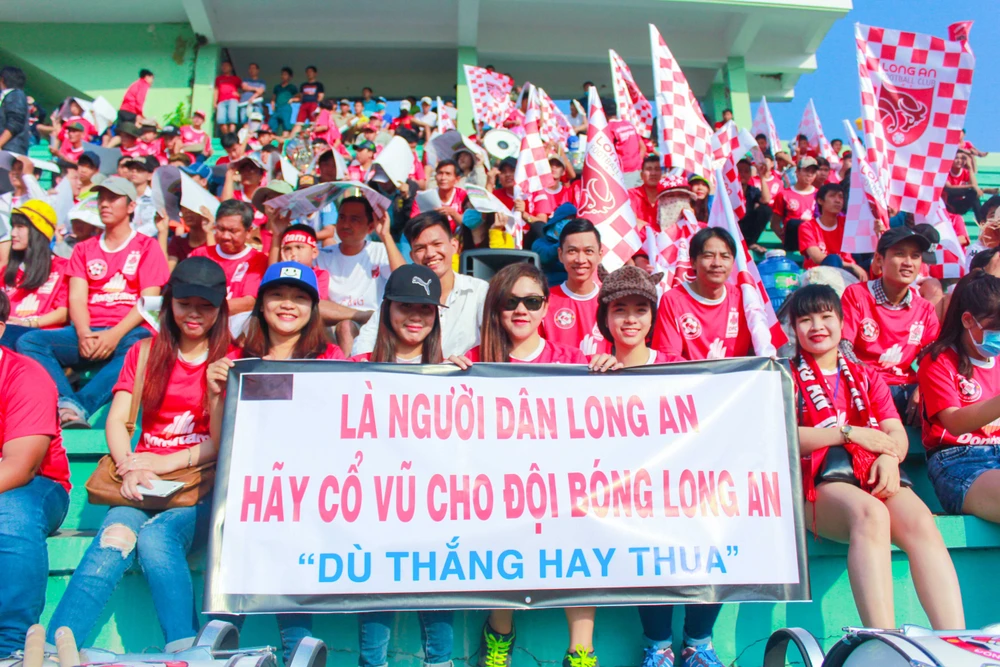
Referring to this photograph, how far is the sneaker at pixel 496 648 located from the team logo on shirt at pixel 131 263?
3.40 m

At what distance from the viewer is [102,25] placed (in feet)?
55.0

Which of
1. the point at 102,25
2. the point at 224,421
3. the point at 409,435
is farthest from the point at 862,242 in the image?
the point at 102,25

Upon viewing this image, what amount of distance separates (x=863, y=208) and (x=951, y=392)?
9.32 feet

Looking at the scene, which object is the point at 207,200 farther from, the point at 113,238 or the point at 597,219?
the point at 597,219

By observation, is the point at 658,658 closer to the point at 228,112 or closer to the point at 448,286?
the point at 448,286

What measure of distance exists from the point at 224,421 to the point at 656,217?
16.5 ft

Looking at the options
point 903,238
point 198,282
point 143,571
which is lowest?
point 143,571

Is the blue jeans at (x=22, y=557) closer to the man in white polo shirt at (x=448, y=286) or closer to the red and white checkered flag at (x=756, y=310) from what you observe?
the man in white polo shirt at (x=448, y=286)

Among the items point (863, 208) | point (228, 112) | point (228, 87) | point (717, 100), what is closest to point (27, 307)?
point (863, 208)

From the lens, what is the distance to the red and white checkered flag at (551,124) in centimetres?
1001

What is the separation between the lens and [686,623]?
2.98 m

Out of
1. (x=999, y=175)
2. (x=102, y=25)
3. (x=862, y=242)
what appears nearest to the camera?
(x=862, y=242)

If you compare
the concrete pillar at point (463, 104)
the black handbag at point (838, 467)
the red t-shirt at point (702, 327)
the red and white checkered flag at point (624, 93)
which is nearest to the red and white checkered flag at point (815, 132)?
the red and white checkered flag at point (624, 93)

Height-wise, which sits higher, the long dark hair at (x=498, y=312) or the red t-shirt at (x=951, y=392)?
the long dark hair at (x=498, y=312)
